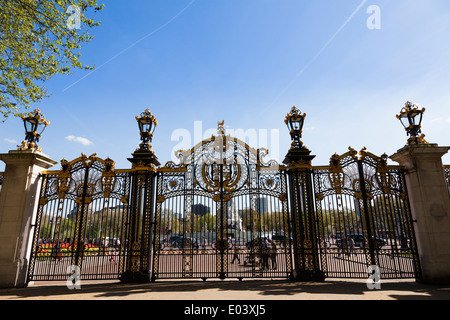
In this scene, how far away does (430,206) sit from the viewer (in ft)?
27.3

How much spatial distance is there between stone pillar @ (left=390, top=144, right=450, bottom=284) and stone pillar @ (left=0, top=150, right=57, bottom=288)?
1274 centimetres

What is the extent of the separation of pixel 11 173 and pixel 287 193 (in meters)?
9.44

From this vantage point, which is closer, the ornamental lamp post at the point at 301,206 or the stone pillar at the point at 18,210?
the stone pillar at the point at 18,210

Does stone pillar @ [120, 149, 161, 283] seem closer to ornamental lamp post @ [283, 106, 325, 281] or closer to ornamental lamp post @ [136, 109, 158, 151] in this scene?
ornamental lamp post @ [136, 109, 158, 151]

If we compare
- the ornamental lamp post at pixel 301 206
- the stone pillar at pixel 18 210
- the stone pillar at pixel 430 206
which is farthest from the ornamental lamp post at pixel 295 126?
the stone pillar at pixel 18 210

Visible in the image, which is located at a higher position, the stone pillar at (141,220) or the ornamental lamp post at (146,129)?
the ornamental lamp post at (146,129)

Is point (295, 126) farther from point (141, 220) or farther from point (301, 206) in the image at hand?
point (141, 220)

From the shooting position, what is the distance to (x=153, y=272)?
8.64 metres

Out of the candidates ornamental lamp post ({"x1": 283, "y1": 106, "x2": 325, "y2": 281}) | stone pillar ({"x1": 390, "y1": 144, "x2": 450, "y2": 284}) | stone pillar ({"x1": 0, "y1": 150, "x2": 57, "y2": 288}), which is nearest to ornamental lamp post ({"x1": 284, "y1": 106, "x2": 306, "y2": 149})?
ornamental lamp post ({"x1": 283, "y1": 106, "x2": 325, "y2": 281})

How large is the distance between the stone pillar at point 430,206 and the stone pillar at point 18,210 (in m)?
12.7

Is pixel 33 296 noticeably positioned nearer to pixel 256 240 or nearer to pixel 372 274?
pixel 256 240

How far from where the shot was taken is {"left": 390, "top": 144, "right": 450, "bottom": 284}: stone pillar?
795 centimetres

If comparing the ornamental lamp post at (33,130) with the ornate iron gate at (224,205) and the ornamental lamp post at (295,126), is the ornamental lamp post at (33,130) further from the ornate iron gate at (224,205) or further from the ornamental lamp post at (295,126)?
the ornamental lamp post at (295,126)

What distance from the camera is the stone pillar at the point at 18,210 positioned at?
790 cm
